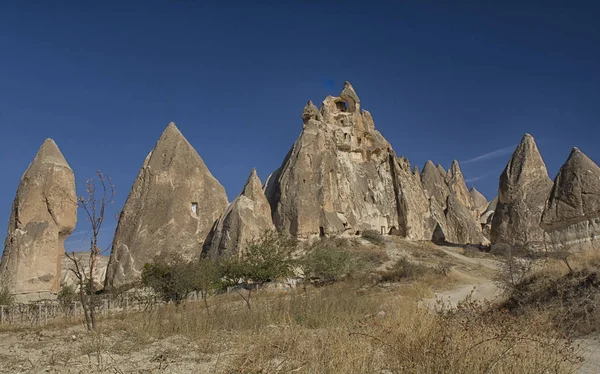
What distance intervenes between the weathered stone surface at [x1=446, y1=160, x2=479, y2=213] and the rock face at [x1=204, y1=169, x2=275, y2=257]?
32.0 metres

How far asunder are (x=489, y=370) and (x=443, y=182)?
44.1m

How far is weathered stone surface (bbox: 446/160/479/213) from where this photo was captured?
48.2m

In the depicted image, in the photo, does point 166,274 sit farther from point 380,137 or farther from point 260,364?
point 380,137

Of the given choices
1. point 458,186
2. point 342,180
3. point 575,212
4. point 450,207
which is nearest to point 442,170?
point 458,186

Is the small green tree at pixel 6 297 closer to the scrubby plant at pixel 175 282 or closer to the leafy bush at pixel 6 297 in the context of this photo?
the leafy bush at pixel 6 297

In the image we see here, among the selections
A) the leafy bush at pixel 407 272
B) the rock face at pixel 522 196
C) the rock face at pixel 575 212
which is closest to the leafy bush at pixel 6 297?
the leafy bush at pixel 407 272

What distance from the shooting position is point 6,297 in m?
13.7

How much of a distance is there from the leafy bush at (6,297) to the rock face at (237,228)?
664cm

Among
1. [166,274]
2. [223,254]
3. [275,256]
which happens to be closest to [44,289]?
[166,274]

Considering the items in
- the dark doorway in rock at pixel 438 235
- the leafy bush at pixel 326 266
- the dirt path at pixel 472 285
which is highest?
the dark doorway in rock at pixel 438 235

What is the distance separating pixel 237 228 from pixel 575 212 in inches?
438

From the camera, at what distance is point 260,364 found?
343 centimetres

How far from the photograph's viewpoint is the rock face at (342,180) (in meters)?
24.2

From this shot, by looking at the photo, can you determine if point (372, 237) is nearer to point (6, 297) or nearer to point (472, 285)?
point (472, 285)
